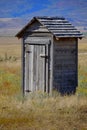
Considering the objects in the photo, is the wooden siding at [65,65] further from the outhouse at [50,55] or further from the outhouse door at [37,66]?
the outhouse door at [37,66]

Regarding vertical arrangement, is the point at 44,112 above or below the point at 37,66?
below

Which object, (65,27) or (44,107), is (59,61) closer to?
(65,27)

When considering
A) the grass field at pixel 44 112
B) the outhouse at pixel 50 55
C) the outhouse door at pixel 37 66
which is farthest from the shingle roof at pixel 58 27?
the grass field at pixel 44 112

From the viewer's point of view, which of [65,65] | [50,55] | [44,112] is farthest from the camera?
[65,65]

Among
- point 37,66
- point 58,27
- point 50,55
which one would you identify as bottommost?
point 37,66

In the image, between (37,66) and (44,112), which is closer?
(44,112)

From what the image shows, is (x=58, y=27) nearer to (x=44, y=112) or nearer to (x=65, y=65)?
(x=65, y=65)

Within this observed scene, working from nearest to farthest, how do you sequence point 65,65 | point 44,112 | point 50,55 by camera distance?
point 44,112, point 50,55, point 65,65

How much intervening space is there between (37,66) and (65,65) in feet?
2.70

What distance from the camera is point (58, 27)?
1669cm

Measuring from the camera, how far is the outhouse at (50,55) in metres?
16.4

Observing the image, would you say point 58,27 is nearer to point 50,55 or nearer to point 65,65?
point 50,55

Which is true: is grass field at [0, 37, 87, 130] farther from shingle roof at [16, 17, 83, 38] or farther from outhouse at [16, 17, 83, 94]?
shingle roof at [16, 17, 83, 38]

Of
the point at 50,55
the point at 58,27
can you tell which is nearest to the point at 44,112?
the point at 50,55
